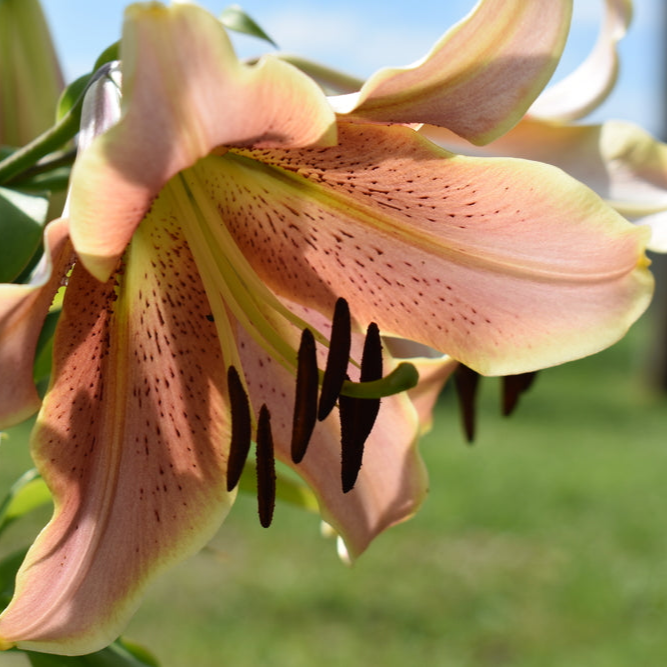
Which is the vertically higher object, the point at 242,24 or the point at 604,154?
Result: the point at 242,24

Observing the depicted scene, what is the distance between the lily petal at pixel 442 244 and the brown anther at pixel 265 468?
0.10 m

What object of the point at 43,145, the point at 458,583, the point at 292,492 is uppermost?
the point at 43,145

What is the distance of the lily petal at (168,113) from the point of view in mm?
337

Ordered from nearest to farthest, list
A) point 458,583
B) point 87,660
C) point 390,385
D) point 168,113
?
1. point 168,113
2. point 390,385
3. point 87,660
4. point 458,583

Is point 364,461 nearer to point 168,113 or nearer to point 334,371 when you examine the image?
point 334,371

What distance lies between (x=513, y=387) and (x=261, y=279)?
0.20 m

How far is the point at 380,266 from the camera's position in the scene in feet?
1.82

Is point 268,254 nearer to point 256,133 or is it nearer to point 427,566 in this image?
point 256,133

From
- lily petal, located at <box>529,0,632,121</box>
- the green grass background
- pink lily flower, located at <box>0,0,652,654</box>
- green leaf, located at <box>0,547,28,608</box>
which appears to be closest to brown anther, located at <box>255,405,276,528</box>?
pink lily flower, located at <box>0,0,652,654</box>

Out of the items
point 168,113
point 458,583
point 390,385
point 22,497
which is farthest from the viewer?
point 458,583

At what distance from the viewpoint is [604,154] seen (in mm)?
659

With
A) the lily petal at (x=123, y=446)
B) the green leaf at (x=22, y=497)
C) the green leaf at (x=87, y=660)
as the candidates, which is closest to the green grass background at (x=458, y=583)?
the green leaf at (x=22, y=497)

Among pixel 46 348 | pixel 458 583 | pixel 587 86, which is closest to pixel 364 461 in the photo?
pixel 46 348

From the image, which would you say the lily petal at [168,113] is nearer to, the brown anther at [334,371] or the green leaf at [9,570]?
the brown anther at [334,371]
